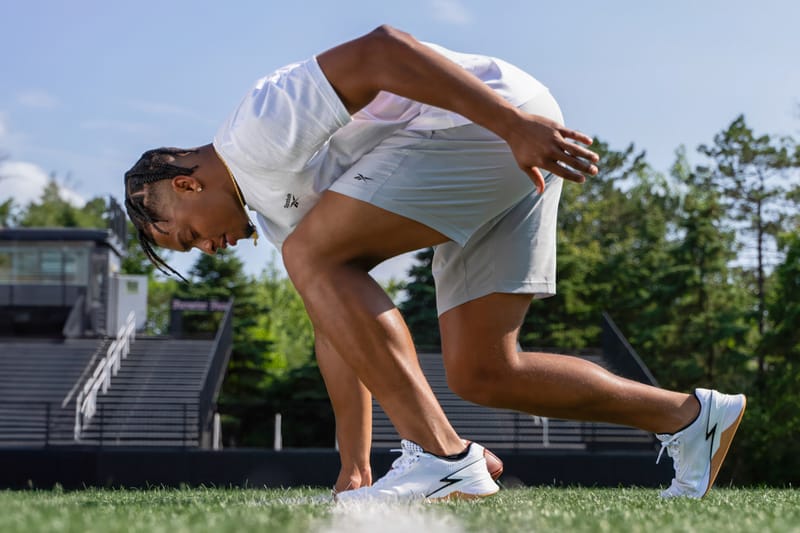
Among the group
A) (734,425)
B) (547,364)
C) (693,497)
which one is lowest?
(693,497)

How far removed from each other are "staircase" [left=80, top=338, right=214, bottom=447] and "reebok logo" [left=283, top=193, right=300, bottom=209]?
15808mm

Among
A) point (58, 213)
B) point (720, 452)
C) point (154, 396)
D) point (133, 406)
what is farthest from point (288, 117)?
point (58, 213)

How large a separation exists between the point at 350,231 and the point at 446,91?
1.34 feet

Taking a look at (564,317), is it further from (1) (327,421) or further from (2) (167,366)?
(2) (167,366)

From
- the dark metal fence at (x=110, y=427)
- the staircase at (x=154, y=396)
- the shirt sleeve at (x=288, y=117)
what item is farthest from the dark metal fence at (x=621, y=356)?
the shirt sleeve at (x=288, y=117)

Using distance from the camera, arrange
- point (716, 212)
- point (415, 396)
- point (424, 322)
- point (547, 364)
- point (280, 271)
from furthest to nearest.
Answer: point (280, 271) → point (424, 322) → point (716, 212) → point (547, 364) → point (415, 396)

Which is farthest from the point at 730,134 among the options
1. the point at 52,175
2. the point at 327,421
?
the point at 52,175

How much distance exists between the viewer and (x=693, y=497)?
2742 mm

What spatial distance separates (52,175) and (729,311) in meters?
49.1

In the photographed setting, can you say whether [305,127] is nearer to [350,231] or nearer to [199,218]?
[350,231]

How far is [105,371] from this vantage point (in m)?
22.3

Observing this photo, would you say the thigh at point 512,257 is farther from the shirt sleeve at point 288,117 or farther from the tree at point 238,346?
the tree at point 238,346

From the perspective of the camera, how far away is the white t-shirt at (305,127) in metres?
2.37

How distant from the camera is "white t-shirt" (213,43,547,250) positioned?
237 centimetres
